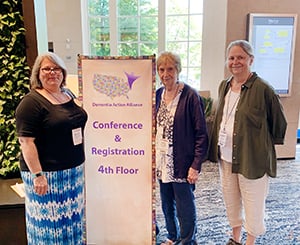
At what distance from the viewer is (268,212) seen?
309 centimetres

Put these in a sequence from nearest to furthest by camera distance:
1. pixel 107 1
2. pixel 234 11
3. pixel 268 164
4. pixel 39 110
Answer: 1. pixel 39 110
2. pixel 268 164
3. pixel 234 11
4. pixel 107 1

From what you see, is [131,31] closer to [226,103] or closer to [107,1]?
[107,1]

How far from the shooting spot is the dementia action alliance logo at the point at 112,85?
2146 mm

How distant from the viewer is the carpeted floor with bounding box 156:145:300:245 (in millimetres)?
2621

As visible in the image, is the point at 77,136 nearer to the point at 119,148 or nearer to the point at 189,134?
the point at 119,148

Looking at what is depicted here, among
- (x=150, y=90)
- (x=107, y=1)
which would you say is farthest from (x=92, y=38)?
(x=150, y=90)

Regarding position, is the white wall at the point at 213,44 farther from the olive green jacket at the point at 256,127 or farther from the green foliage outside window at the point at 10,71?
the green foliage outside window at the point at 10,71

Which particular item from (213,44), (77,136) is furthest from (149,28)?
(77,136)

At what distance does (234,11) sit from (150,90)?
2.64 metres

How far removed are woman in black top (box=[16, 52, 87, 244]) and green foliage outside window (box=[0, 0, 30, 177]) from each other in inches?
26.7

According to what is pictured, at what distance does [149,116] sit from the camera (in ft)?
7.13

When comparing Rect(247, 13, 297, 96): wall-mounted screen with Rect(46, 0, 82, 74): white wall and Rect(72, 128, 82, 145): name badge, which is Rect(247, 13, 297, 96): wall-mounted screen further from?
Rect(72, 128, 82, 145): name badge

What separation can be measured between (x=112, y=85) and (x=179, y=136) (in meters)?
0.57

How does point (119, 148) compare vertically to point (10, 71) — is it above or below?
below
